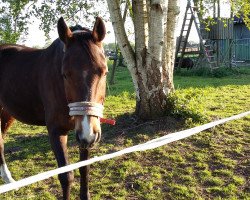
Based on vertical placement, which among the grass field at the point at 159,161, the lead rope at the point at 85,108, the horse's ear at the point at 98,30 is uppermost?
the horse's ear at the point at 98,30

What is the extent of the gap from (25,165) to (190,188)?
91.8 inches

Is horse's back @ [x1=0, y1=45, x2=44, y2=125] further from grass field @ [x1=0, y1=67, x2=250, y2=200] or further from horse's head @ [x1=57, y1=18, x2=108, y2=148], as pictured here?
horse's head @ [x1=57, y1=18, x2=108, y2=148]

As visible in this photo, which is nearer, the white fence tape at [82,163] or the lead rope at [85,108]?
the white fence tape at [82,163]

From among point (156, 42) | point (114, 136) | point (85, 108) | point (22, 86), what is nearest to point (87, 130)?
point (85, 108)

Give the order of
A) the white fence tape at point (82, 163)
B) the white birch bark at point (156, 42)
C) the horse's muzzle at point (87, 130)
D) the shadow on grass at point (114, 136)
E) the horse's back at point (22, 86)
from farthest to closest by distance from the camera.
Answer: the white birch bark at point (156, 42), the shadow on grass at point (114, 136), the horse's back at point (22, 86), the horse's muzzle at point (87, 130), the white fence tape at point (82, 163)

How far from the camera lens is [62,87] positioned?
328cm

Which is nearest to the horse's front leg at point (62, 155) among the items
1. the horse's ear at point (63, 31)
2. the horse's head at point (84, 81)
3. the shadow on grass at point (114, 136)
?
the horse's head at point (84, 81)

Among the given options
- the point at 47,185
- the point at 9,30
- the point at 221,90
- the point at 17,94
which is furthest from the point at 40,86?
the point at 221,90

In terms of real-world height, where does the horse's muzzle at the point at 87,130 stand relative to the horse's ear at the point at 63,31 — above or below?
below

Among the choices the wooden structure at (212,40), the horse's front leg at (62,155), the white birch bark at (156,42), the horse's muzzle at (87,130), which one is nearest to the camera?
the horse's muzzle at (87,130)

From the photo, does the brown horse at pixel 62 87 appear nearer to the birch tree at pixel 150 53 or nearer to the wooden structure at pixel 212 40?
the birch tree at pixel 150 53

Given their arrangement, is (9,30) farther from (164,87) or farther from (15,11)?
(164,87)

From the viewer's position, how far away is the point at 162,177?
14.2 ft

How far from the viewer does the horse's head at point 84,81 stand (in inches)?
99.6
